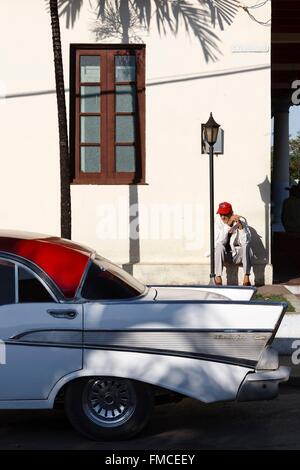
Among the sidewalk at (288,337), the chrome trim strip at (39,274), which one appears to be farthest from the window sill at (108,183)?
the chrome trim strip at (39,274)

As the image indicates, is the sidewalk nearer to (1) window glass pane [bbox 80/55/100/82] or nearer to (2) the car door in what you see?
(2) the car door

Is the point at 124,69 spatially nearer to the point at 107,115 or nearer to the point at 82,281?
the point at 107,115

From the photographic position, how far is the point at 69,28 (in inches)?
505

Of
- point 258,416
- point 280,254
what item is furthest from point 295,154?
point 258,416

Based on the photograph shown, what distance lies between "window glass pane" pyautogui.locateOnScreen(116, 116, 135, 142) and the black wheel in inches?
312

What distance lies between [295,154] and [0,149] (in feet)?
160

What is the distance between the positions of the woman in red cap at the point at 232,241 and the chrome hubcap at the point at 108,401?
666 cm

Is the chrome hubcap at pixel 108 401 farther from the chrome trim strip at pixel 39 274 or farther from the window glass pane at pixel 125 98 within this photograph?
the window glass pane at pixel 125 98

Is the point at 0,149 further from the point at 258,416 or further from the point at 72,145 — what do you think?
the point at 258,416

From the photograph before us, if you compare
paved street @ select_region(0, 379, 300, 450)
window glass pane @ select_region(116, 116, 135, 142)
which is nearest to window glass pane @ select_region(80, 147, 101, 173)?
window glass pane @ select_region(116, 116, 135, 142)

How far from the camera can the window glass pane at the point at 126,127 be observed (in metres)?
13.1

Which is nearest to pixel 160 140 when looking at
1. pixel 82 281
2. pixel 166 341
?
pixel 82 281

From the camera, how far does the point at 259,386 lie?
221 inches
